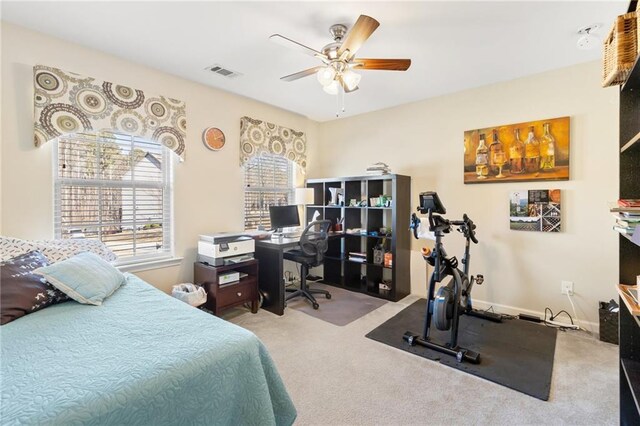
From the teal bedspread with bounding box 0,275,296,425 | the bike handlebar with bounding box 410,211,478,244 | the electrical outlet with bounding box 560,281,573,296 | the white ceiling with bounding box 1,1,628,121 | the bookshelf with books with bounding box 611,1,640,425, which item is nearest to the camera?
the teal bedspread with bounding box 0,275,296,425

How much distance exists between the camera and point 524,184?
3.13 metres

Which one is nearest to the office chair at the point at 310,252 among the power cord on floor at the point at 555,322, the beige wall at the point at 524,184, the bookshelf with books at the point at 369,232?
the bookshelf with books at the point at 369,232

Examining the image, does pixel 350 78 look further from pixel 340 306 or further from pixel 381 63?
pixel 340 306

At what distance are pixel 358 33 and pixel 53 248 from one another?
8.39 feet

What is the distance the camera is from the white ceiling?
2055 mm

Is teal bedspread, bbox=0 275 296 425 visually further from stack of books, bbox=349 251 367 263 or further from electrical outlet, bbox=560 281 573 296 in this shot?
electrical outlet, bbox=560 281 573 296

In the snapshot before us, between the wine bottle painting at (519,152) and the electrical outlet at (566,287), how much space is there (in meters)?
1.02

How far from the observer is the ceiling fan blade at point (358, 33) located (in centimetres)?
180

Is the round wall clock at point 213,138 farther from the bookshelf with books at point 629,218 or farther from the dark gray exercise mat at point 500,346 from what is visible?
the bookshelf with books at point 629,218

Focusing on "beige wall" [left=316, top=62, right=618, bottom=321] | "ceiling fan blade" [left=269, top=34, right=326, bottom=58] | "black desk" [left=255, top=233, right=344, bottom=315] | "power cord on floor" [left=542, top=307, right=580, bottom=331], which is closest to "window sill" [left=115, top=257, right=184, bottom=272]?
"black desk" [left=255, top=233, right=344, bottom=315]

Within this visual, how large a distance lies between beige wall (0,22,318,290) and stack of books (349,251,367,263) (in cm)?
155

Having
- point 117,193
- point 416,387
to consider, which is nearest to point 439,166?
point 416,387

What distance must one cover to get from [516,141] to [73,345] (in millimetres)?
3848

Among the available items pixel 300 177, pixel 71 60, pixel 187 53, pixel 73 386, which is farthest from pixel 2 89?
pixel 300 177
